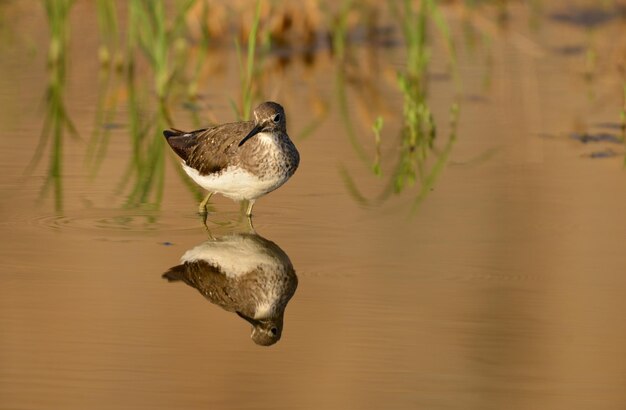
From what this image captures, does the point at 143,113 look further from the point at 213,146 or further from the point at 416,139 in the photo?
the point at 213,146

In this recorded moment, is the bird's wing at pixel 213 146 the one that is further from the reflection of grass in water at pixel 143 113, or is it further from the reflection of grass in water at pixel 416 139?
the reflection of grass in water at pixel 416 139

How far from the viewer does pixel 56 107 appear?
41.6 feet

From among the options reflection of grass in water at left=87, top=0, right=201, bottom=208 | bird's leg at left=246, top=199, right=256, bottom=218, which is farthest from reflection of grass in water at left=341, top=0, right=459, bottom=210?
reflection of grass in water at left=87, top=0, right=201, bottom=208

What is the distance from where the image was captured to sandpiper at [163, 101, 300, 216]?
8.53m

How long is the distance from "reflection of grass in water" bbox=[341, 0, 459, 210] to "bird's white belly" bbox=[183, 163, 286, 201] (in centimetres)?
103

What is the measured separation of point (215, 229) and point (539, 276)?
82.4 inches

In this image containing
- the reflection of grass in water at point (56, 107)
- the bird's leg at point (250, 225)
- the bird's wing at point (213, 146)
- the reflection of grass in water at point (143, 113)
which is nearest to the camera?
the bird's leg at point (250, 225)

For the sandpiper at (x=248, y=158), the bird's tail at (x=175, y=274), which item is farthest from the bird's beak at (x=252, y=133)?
the bird's tail at (x=175, y=274)

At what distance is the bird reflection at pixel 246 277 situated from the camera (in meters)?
6.66

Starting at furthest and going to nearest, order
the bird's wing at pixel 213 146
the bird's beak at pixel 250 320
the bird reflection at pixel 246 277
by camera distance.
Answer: the bird's wing at pixel 213 146
the bird reflection at pixel 246 277
the bird's beak at pixel 250 320

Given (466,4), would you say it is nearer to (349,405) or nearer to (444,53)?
(444,53)

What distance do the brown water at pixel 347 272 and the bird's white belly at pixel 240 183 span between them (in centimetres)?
21

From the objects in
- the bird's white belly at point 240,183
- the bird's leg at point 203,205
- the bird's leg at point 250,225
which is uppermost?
the bird's white belly at point 240,183

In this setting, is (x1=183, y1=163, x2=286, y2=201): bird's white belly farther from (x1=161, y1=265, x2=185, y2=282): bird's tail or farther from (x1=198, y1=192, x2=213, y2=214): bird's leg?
(x1=161, y1=265, x2=185, y2=282): bird's tail
